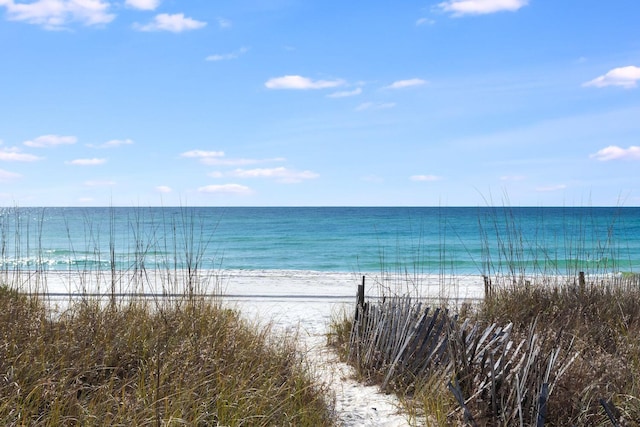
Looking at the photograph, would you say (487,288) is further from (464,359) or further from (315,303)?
(315,303)

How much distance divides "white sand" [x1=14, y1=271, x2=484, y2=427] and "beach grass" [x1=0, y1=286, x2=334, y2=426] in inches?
15.0

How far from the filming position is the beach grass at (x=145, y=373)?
3283 mm

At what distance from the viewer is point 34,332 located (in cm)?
414

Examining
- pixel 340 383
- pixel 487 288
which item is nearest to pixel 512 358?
pixel 340 383

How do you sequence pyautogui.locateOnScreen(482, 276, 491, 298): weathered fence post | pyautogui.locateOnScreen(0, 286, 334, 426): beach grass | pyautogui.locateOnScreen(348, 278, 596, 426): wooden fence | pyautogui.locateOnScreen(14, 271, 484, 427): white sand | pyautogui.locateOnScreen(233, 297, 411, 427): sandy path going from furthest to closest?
pyautogui.locateOnScreen(482, 276, 491, 298): weathered fence post < pyautogui.locateOnScreen(14, 271, 484, 427): white sand < pyautogui.locateOnScreen(233, 297, 411, 427): sandy path < pyautogui.locateOnScreen(348, 278, 596, 426): wooden fence < pyautogui.locateOnScreen(0, 286, 334, 426): beach grass

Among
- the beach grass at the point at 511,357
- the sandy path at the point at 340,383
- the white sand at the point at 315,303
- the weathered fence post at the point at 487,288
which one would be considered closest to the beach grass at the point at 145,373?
the sandy path at the point at 340,383

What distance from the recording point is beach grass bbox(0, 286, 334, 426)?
10.8ft

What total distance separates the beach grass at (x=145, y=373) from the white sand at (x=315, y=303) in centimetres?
38

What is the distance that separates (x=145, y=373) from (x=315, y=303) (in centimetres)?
619

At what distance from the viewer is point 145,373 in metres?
3.88

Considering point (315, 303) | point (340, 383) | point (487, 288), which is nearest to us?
point (340, 383)

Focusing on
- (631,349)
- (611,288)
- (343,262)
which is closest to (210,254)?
(343,262)

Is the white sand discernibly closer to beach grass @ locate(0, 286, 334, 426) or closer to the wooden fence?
the wooden fence

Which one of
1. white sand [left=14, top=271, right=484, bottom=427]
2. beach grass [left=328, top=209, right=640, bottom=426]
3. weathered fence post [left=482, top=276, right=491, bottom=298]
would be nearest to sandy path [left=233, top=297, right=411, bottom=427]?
white sand [left=14, top=271, right=484, bottom=427]
